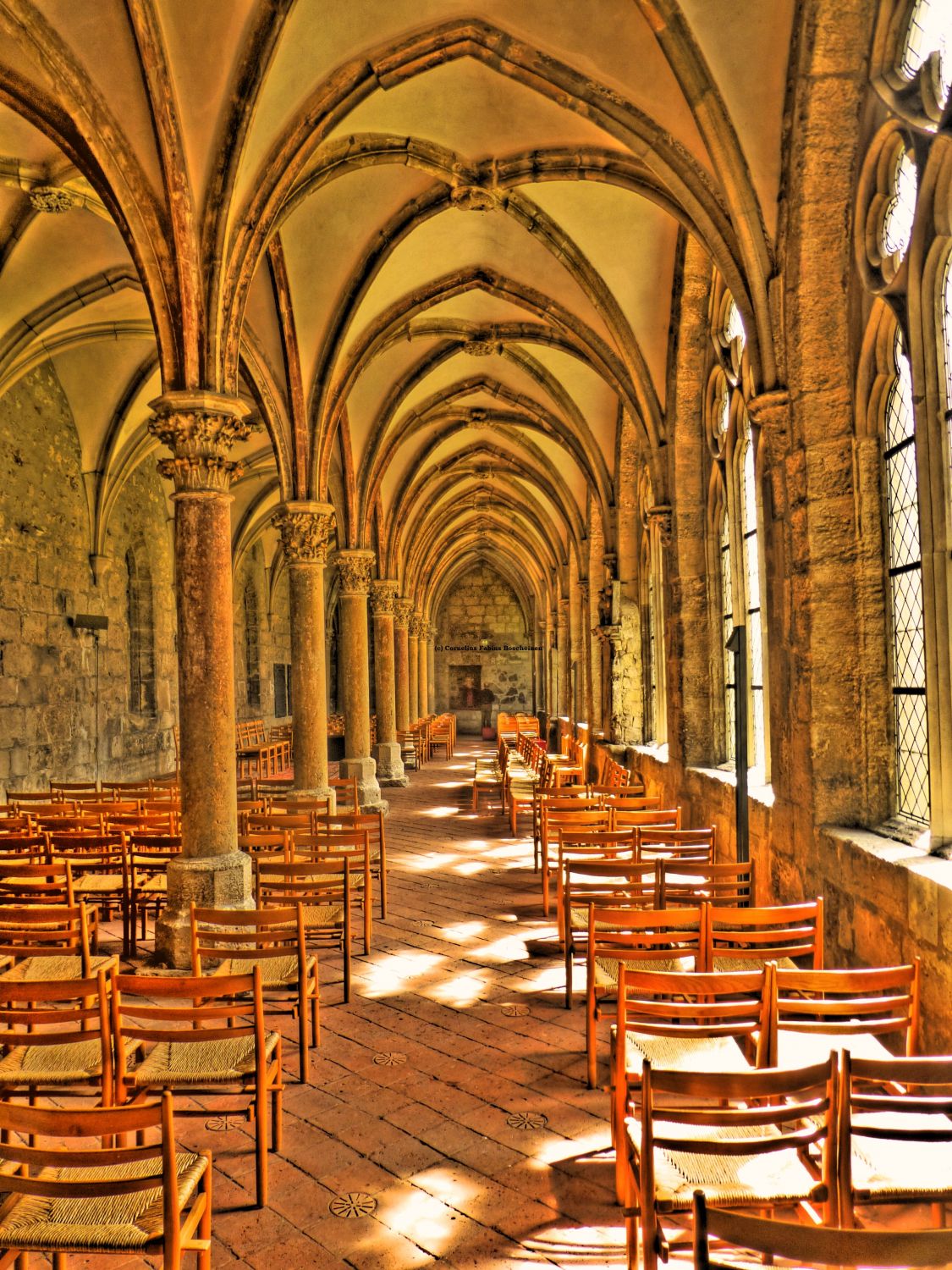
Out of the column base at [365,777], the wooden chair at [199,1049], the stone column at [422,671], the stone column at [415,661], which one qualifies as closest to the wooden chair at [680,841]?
the wooden chair at [199,1049]

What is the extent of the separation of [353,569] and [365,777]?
3.38 meters

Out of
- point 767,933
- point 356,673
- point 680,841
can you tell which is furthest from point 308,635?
point 767,933

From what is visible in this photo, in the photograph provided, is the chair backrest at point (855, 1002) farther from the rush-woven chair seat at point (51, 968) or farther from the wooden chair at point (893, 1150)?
the rush-woven chair seat at point (51, 968)

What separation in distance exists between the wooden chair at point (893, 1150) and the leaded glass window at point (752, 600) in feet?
18.5

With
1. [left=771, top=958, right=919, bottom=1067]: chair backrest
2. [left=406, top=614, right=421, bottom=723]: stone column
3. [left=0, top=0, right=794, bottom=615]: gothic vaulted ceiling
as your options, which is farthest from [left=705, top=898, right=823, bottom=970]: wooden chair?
[left=406, top=614, right=421, bottom=723]: stone column

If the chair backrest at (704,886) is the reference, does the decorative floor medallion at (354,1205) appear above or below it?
below

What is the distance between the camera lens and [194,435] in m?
7.03

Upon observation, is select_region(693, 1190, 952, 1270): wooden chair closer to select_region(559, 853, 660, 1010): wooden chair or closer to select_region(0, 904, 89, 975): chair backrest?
select_region(0, 904, 89, 975): chair backrest

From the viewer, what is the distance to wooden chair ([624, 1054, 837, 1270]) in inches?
90.6

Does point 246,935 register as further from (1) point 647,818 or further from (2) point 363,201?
(2) point 363,201

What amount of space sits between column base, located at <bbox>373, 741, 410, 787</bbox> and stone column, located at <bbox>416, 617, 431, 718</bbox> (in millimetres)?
11791

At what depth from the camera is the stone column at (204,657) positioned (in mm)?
6801

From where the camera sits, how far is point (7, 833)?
7062 mm

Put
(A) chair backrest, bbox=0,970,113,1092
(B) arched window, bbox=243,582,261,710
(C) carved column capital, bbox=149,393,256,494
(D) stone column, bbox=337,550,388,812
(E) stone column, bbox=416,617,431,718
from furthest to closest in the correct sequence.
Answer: (E) stone column, bbox=416,617,431,718 → (B) arched window, bbox=243,582,261,710 → (D) stone column, bbox=337,550,388,812 → (C) carved column capital, bbox=149,393,256,494 → (A) chair backrest, bbox=0,970,113,1092
